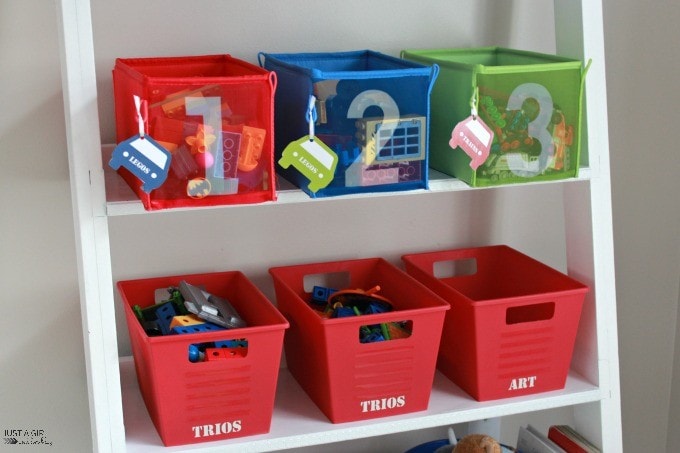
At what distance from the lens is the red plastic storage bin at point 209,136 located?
1222 millimetres

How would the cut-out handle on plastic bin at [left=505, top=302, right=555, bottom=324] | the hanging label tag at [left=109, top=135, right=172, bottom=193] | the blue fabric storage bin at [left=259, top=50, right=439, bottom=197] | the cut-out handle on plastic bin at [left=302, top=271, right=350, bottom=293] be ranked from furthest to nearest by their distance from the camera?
the cut-out handle on plastic bin at [left=302, top=271, right=350, bottom=293], the cut-out handle on plastic bin at [left=505, top=302, right=555, bottom=324], the blue fabric storage bin at [left=259, top=50, right=439, bottom=197], the hanging label tag at [left=109, top=135, right=172, bottom=193]

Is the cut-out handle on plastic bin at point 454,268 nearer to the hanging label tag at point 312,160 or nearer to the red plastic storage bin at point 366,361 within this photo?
the red plastic storage bin at point 366,361

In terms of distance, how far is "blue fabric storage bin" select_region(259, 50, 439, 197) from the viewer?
130 cm

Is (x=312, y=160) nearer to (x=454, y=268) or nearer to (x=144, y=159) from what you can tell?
(x=144, y=159)

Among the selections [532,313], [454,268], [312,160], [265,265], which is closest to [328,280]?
[265,265]

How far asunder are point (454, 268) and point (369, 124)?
22.4 inches

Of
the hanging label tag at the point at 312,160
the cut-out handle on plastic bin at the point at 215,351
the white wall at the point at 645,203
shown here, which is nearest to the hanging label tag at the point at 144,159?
the hanging label tag at the point at 312,160

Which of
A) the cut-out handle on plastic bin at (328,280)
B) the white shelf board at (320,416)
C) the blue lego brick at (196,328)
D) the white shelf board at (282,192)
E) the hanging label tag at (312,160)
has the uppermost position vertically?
the hanging label tag at (312,160)

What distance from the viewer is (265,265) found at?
1.70 meters

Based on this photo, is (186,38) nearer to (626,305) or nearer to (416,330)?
(416,330)

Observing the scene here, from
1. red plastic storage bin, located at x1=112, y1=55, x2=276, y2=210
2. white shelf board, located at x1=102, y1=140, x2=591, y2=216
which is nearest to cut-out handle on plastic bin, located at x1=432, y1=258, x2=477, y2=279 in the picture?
white shelf board, located at x1=102, y1=140, x2=591, y2=216

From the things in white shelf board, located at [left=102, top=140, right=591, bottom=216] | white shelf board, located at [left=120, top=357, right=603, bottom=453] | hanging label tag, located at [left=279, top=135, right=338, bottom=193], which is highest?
hanging label tag, located at [left=279, top=135, right=338, bottom=193]

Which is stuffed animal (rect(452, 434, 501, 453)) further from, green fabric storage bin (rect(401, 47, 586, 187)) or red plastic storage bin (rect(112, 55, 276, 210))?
red plastic storage bin (rect(112, 55, 276, 210))

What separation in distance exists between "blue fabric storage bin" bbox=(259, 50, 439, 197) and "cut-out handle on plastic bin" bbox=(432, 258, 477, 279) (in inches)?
18.1
